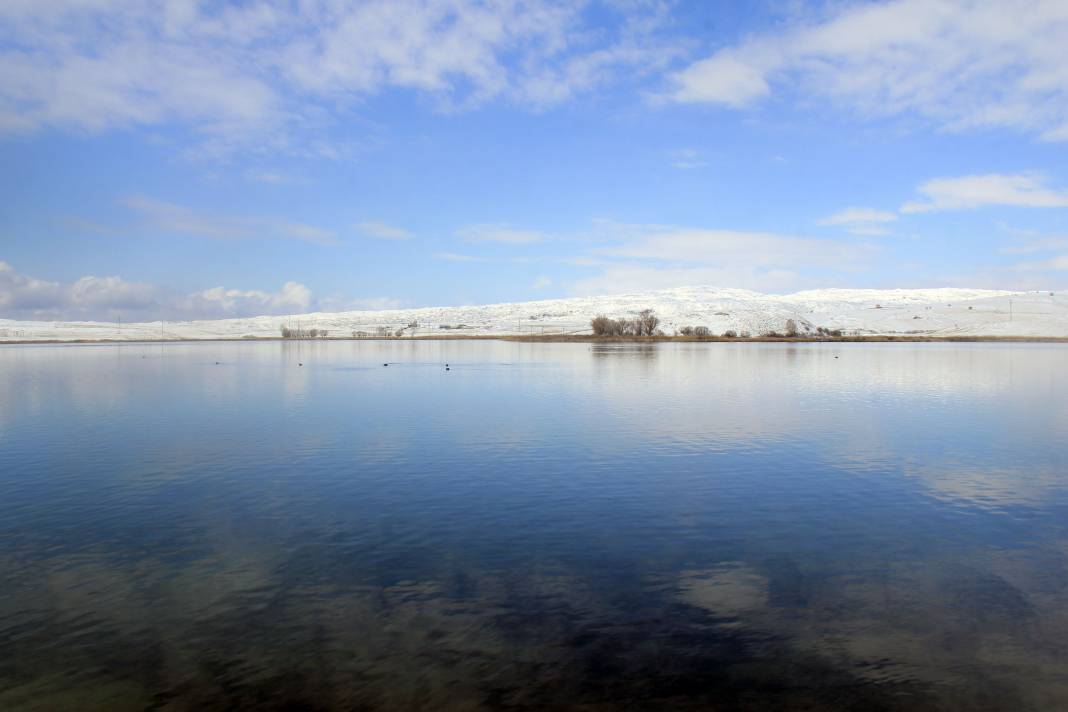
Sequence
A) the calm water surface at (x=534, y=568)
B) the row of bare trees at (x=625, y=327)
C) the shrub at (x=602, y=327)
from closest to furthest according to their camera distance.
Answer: the calm water surface at (x=534, y=568) → the row of bare trees at (x=625, y=327) → the shrub at (x=602, y=327)

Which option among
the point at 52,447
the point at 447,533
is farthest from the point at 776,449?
the point at 52,447

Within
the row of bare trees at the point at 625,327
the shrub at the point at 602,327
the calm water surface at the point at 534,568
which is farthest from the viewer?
the shrub at the point at 602,327

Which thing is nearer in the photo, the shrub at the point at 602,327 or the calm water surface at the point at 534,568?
the calm water surface at the point at 534,568

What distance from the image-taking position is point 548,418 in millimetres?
29156

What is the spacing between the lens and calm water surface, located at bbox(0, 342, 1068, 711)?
814 cm

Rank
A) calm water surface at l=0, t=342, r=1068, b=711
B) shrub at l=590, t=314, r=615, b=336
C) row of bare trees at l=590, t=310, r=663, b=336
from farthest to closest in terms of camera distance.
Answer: shrub at l=590, t=314, r=615, b=336, row of bare trees at l=590, t=310, r=663, b=336, calm water surface at l=0, t=342, r=1068, b=711

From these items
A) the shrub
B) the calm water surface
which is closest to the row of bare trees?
the shrub

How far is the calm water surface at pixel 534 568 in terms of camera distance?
8.14m

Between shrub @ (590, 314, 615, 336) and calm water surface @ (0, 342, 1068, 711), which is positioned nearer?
calm water surface @ (0, 342, 1068, 711)

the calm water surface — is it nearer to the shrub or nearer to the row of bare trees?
the row of bare trees

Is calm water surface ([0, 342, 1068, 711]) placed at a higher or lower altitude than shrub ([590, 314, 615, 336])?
lower

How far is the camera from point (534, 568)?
37.9ft

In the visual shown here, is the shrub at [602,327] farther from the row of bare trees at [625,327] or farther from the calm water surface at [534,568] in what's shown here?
the calm water surface at [534,568]

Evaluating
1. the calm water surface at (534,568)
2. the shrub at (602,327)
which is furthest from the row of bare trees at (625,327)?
the calm water surface at (534,568)
